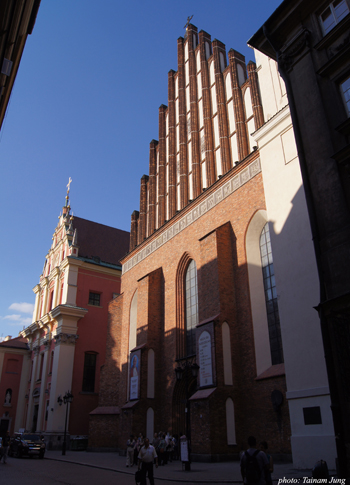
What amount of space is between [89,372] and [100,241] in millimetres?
12537

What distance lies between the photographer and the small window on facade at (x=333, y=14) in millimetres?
11127

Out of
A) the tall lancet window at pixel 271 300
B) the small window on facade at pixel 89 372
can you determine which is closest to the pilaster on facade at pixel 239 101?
the tall lancet window at pixel 271 300

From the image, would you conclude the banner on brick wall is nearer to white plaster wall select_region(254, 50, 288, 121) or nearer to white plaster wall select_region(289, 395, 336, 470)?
white plaster wall select_region(289, 395, 336, 470)

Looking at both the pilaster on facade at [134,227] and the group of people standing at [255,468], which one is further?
the pilaster on facade at [134,227]

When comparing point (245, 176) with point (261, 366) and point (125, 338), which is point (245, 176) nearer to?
point (261, 366)

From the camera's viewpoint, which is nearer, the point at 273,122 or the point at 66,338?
the point at 273,122

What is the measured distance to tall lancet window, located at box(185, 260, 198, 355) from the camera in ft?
64.7

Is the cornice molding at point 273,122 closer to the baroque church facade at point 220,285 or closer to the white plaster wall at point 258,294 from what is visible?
the baroque church facade at point 220,285

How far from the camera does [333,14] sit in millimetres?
11453

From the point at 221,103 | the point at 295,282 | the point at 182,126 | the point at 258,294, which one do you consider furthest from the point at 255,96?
the point at 295,282

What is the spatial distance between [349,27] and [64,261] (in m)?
28.2

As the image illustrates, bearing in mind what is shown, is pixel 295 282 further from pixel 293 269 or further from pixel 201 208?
pixel 201 208

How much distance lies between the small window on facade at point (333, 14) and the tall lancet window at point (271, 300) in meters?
7.85

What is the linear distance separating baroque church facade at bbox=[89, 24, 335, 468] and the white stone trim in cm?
8
